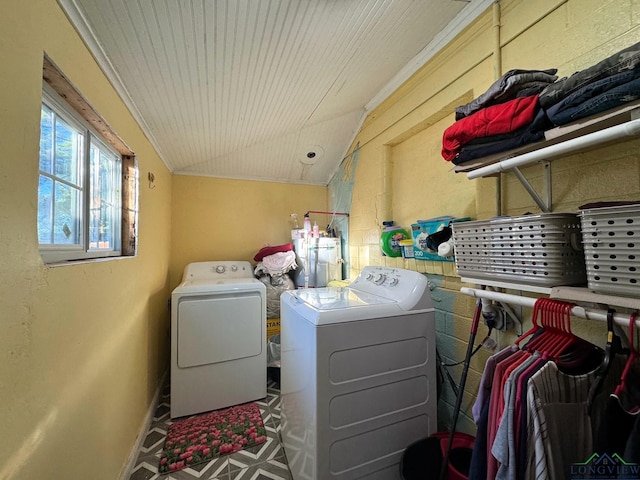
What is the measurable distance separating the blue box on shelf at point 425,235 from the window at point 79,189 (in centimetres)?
173

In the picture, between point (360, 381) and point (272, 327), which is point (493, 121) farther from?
point (272, 327)

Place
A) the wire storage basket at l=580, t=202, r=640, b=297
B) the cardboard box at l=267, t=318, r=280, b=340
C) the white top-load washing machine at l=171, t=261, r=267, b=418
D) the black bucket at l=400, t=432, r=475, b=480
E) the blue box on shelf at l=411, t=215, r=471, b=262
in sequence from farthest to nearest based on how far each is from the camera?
the cardboard box at l=267, t=318, r=280, b=340
the white top-load washing machine at l=171, t=261, r=267, b=418
the blue box on shelf at l=411, t=215, r=471, b=262
the black bucket at l=400, t=432, r=475, b=480
the wire storage basket at l=580, t=202, r=640, b=297

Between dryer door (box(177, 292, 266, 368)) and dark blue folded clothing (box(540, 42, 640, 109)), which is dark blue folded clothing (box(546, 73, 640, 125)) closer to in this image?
dark blue folded clothing (box(540, 42, 640, 109))

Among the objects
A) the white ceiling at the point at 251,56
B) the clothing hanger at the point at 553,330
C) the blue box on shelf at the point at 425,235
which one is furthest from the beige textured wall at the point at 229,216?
the clothing hanger at the point at 553,330

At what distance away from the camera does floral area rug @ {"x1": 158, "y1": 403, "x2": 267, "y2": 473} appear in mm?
1580

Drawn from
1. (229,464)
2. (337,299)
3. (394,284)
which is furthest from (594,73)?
(229,464)

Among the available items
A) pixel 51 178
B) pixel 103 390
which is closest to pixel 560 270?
pixel 51 178

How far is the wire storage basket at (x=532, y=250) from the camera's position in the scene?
29.3 inches

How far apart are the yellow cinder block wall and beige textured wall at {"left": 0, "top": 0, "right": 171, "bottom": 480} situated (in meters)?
1.73

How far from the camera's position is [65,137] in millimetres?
1061

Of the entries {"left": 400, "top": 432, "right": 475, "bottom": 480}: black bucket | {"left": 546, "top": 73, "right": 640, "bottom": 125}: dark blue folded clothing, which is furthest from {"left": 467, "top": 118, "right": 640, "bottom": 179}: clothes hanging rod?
{"left": 400, "top": 432, "right": 475, "bottom": 480}: black bucket

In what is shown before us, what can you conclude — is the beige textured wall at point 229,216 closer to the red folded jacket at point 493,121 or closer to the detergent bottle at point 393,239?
the detergent bottle at point 393,239

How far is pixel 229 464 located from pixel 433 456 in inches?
48.3

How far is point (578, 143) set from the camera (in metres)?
0.67
